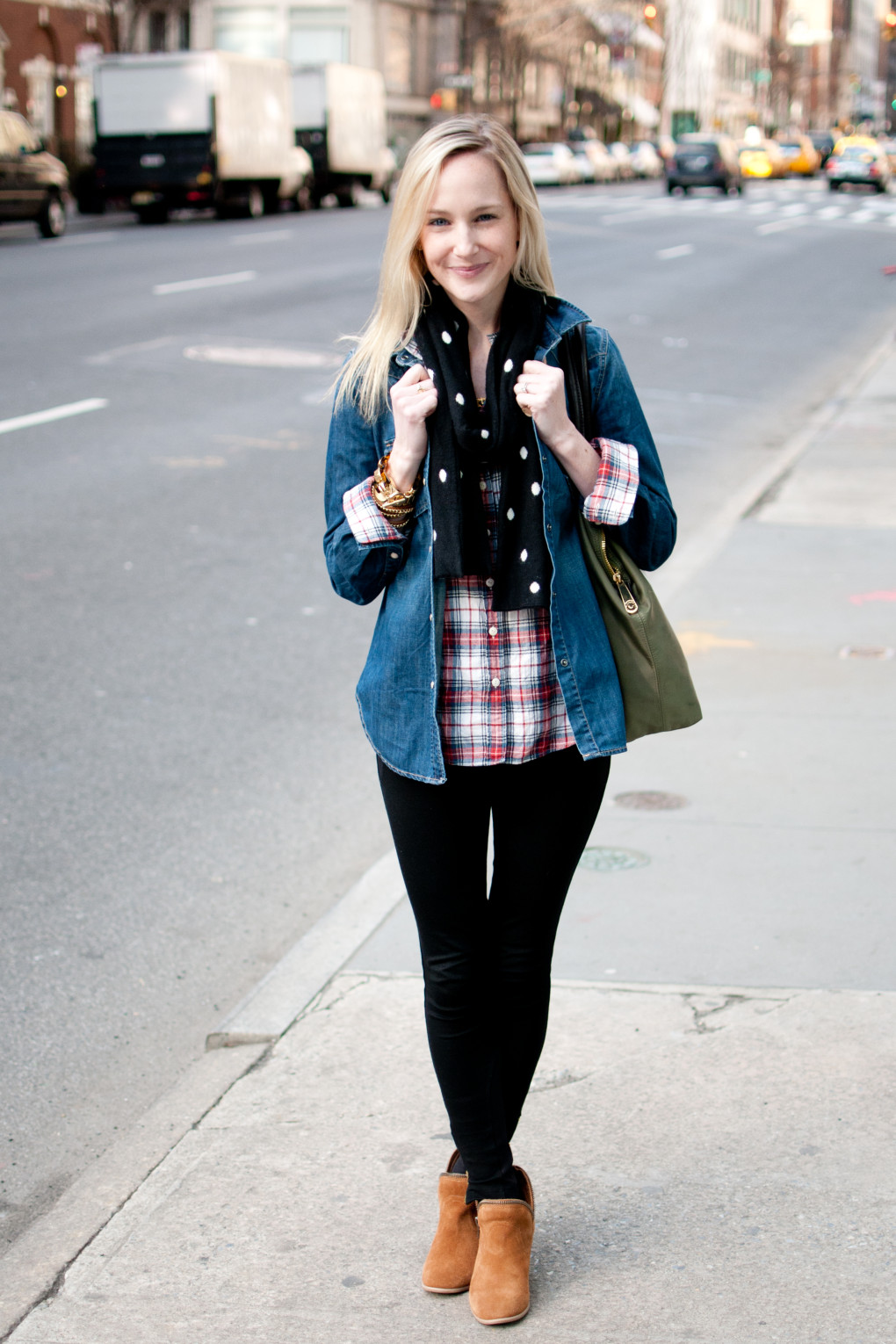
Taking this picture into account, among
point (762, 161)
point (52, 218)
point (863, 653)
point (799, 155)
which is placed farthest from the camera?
point (799, 155)

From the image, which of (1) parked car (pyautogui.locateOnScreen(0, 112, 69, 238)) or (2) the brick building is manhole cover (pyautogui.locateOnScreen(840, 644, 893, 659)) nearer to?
(1) parked car (pyautogui.locateOnScreen(0, 112, 69, 238))

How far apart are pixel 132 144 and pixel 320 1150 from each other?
1266 inches

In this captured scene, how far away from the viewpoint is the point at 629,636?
2611 mm

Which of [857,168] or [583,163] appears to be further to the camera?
[583,163]

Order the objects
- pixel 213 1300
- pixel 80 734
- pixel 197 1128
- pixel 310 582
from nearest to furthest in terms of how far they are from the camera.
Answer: pixel 213 1300
pixel 197 1128
pixel 80 734
pixel 310 582

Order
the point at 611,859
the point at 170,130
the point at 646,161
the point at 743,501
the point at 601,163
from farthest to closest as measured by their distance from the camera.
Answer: the point at 646,161 → the point at 601,163 → the point at 170,130 → the point at 743,501 → the point at 611,859

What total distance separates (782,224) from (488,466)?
35797mm

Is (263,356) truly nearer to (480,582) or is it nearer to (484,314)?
(484,314)

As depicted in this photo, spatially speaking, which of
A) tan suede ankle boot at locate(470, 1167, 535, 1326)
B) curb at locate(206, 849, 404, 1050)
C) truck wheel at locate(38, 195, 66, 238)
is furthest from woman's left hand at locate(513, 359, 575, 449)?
truck wheel at locate(38, 195, 66, 238)

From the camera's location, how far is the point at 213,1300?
2641 millimetres

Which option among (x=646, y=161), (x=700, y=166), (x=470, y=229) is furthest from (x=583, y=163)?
(x=470, y=229)

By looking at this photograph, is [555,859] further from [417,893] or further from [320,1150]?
[320,1150]

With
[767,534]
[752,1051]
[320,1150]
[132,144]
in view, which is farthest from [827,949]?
[132,144]

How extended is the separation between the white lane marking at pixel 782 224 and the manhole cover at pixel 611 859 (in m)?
31.0
